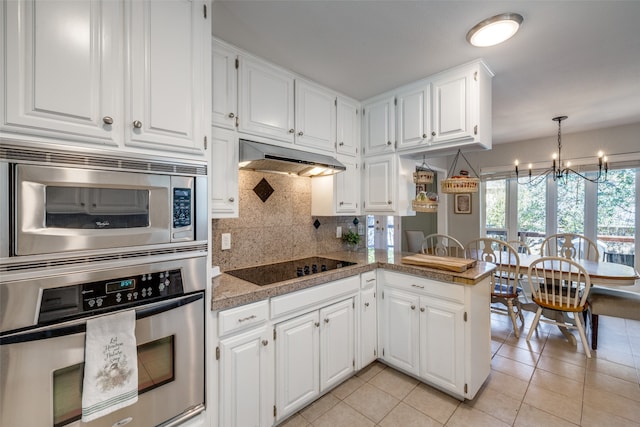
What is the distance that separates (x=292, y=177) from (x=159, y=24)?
1.51 metres

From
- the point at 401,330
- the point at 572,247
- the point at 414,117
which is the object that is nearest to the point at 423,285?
the point at 401,330

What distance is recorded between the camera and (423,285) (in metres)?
2.09

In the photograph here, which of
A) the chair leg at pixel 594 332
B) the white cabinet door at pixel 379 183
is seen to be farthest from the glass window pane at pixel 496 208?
the white cabinet door at pixel 379 183

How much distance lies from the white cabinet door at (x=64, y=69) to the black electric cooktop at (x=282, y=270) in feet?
3.77

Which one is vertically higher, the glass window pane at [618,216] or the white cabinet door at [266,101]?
the white cabinet door at [266,101]

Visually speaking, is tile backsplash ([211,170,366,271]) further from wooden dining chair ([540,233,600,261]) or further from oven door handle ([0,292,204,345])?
wooden dining chair ([540,233,600,261])

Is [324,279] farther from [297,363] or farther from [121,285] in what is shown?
[121,285]

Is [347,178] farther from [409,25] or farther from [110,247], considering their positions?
[110,247]

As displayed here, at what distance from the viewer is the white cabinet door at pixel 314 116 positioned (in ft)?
7.40

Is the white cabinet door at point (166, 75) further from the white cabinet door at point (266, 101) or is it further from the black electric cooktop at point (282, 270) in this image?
the black electric cooktop at point (282, 270)

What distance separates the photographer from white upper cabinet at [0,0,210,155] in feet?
3.06

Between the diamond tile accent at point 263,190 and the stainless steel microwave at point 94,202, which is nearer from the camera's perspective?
the stainless steel microwave at point 94,202

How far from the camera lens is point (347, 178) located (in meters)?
2.70

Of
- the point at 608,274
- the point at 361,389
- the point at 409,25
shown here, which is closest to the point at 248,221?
the point at 361,389
